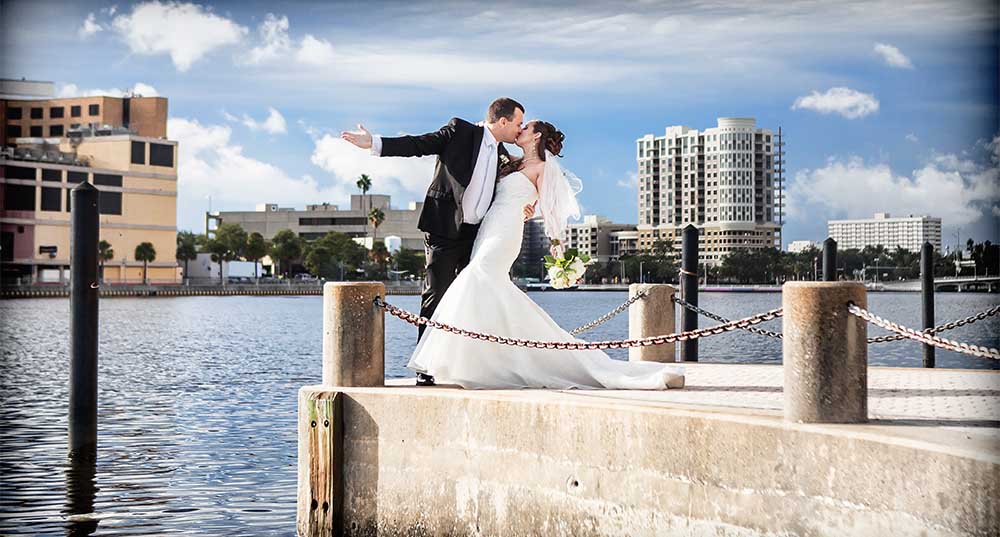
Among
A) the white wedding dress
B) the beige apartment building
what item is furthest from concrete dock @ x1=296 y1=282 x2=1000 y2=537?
the beige apartment building

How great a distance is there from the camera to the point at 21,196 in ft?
443

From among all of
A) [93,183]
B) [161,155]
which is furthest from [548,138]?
[161,155]

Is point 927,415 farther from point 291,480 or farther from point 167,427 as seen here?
point 167,427

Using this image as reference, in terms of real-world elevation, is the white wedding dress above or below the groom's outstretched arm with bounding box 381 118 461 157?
below

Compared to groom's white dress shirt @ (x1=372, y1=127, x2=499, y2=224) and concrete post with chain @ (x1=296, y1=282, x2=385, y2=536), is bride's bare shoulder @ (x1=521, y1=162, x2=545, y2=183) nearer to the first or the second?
groom's white dress shirt @ (x1=372, y1=127, x2=499, y2=224)

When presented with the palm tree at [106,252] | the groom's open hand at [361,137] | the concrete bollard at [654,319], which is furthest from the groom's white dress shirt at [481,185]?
the palm tree at [106,252]

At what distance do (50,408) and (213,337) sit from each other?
39320mm

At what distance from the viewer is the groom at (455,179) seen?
10.4 m

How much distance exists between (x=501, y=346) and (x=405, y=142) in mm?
2015

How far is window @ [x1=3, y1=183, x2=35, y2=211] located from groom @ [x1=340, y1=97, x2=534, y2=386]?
13507cm

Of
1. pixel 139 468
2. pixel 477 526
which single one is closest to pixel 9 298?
pixel 139 468

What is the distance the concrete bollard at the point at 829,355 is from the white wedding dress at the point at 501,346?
2814 millimetres

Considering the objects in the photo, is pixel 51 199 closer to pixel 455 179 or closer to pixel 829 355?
pixel 455 179

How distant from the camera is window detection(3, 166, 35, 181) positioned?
438ft
